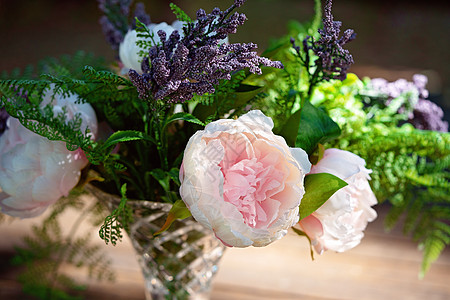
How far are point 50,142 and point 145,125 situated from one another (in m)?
0.09

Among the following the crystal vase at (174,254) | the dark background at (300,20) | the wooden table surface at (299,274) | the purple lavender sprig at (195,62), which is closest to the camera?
the purple lavender sprig at (195,62)

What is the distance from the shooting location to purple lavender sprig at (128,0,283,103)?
1.02 ft

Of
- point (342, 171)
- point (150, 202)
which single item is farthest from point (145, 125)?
point (342, 171)

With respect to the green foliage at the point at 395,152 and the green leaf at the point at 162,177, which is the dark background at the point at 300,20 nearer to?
the green foliage at the point at 395,152

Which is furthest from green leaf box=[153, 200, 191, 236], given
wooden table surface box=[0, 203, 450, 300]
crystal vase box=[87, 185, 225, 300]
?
wooden table surface box=[0, 203, 450, 300]

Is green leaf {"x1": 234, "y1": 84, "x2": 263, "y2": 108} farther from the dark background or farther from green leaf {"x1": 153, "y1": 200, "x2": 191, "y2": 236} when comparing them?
the dark background

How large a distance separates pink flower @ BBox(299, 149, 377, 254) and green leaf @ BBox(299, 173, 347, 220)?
0.02 metres

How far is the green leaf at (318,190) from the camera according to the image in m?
0.34

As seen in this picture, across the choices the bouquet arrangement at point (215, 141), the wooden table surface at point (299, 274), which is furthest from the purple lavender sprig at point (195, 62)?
the wooden table surface at point (299, 274)

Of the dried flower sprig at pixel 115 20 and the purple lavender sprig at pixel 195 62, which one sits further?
the dried flower sprig at pixel 115 20

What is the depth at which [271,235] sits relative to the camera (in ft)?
1.05

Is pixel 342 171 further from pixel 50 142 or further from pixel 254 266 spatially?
pixel 254 266

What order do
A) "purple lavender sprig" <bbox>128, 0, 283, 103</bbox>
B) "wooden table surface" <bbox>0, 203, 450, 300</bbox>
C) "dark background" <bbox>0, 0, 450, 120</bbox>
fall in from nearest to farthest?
1. "purple lavender sprig" <bbox>128, 0, 283, 103</bbox>
2. "wooden table surface" <bbox>0, 203, 450, 300</bbox>
3. "dark background" <bbox>0, 0, 450, 120</bbox>

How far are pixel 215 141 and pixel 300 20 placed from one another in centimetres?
281
